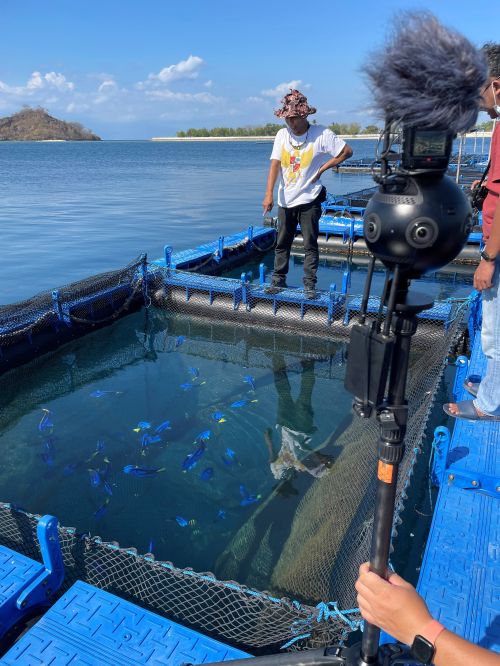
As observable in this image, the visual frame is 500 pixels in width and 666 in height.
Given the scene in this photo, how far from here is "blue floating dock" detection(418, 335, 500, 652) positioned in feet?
10.0

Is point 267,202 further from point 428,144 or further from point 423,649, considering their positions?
point 423,649

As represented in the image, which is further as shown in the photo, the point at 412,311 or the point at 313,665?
the point at 313,665

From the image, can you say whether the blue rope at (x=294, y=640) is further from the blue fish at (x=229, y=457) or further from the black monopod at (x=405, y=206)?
Result: the blue fish at (x=229, y=457)

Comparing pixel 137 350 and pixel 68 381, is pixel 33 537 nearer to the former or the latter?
pixel 68 381

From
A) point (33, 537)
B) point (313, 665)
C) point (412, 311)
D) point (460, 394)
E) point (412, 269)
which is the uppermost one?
point (412, 269)

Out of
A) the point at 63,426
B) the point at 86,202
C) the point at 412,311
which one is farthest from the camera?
the point at 86,202

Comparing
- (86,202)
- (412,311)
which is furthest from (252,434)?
(86,202)

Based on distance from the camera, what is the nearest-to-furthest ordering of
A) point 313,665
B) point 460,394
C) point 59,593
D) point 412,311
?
1. point 412,311
2. point 313,665
3. point 59,593
4. point 460,394

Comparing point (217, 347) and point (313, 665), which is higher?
point (313, 665)

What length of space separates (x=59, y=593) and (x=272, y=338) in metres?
6.76

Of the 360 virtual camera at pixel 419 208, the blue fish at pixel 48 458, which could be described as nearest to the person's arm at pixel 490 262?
the 360 virtual camera at pixel 419 208

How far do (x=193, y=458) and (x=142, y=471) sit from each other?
0.66 metres

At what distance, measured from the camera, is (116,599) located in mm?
3381

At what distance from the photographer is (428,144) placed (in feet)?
4.88
